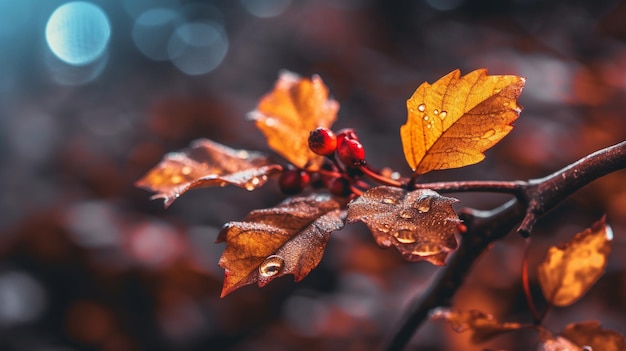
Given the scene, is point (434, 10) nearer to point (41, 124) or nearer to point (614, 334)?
point (41, 124)

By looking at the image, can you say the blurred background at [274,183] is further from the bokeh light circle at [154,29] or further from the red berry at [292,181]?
the red berry at [292,181]

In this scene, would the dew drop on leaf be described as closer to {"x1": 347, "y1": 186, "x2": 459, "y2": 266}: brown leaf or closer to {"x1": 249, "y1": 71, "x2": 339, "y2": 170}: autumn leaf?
{"x1": 347, "y1": 186, "x2": 459, "y2": 266}: brown leaf

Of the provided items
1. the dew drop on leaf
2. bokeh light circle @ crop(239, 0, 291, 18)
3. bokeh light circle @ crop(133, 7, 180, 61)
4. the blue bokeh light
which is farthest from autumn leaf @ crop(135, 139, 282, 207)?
the blue bokeh light

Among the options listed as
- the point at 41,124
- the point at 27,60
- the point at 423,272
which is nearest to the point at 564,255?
the point at 423,272

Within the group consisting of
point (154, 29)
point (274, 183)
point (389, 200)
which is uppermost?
point (154, 29)

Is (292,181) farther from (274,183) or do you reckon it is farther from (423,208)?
(274,183)

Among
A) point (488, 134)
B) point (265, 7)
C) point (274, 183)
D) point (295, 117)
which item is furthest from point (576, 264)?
point (265, 7)
